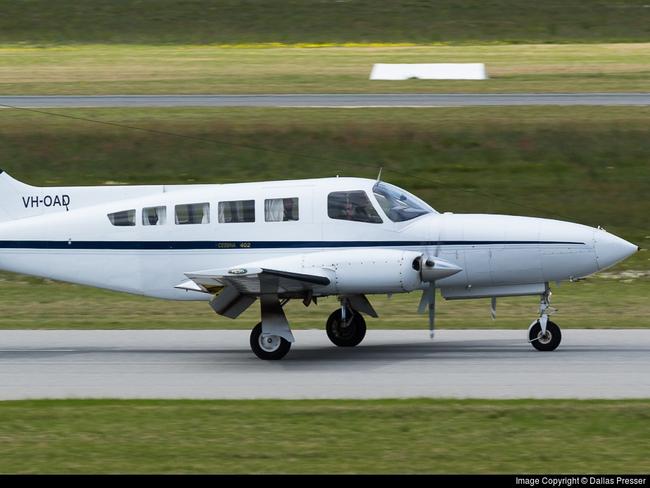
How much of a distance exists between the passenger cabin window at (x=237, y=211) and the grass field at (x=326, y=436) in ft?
15.3

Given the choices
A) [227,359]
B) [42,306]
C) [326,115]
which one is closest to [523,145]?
[326,115]

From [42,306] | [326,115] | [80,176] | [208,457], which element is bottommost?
[208,457]

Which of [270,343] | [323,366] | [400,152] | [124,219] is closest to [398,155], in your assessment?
[400,152]

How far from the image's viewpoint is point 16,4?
2645 inches

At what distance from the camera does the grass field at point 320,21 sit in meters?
57.7

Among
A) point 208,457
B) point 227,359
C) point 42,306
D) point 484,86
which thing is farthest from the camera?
point 484,86

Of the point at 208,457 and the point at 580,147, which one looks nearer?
the point at 208,457

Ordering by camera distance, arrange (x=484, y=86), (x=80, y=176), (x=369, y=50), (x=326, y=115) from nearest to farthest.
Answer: (x=80, y=176), (x=326, y=115), (x=484, y=86), (x=369, y=50)

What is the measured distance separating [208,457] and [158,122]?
25919 millimetres

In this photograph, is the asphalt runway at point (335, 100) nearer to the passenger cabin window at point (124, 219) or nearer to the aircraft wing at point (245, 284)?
the passenger cabin window at point (124, 219)

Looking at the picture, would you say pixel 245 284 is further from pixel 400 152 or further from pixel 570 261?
pixel 400 152

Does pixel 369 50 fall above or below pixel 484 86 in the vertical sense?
above

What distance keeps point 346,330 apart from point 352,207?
7.96 feet

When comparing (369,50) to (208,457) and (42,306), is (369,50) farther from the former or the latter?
(208,457)
